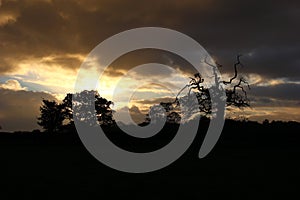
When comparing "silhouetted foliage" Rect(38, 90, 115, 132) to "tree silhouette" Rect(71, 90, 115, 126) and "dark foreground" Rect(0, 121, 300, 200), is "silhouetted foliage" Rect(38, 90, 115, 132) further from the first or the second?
"dark foreground" Rect(0, 121, 300, 200)

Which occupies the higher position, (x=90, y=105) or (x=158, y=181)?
(x=90, y=105)

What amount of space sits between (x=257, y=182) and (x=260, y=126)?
3010 centimetres

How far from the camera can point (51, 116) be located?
65.0 metres

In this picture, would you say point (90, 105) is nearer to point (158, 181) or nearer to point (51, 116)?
point (51, 116)

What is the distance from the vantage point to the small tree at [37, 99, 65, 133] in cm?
6431

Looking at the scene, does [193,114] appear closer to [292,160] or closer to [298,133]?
[298,133]

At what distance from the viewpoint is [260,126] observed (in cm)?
4353

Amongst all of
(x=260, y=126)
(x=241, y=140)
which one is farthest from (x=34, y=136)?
(x=260, y=126)

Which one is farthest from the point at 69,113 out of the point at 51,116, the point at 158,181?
the point at 158,181

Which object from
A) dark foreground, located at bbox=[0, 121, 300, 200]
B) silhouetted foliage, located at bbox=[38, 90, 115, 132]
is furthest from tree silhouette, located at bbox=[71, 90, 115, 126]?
dark foreground, located at bbox=[0, 121, 300, 200]

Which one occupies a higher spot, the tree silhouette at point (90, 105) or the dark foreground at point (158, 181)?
the tree silhouette at point (90, 105)

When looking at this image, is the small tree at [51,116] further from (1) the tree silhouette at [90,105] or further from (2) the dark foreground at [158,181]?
(2) the dark foreground at [158,181]

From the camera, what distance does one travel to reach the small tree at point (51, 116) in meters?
64.3

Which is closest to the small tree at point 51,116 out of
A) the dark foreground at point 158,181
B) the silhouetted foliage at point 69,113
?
the silhouetted foliage at point 69,113
